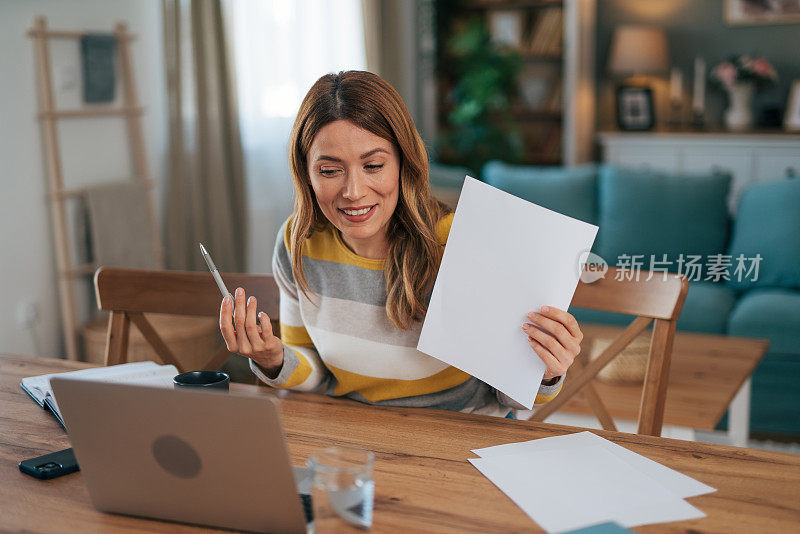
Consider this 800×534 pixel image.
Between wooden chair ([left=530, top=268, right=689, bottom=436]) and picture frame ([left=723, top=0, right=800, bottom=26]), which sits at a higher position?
picture frame ([left=723, top=0, right=800, bottom=26])

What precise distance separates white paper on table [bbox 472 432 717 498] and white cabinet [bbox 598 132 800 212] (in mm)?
3911

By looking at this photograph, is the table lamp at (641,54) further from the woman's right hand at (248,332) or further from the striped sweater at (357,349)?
the woman's right hand at (248,332)

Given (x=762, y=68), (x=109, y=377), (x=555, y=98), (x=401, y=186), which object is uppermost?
(x=762, y=68)

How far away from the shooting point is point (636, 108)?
5340mm

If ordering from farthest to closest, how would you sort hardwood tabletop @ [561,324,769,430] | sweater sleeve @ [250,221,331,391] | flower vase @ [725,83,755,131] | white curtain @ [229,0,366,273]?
flower vase @ [725,83,755,131] → white curtain @ [229,0,366,273] → hardwood tabletop @ [561,324,769,430] → sweater sleeve @ [250,221,331,391]

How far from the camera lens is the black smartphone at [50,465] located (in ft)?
3.17

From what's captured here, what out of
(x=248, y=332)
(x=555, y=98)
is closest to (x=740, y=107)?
(x=555, y=98)

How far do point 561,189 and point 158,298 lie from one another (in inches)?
95.5

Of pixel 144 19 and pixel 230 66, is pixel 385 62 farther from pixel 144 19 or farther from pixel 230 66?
pixel 144 19

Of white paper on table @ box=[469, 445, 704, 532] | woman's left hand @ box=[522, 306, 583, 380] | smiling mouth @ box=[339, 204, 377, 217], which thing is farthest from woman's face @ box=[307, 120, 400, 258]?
white paper on table @ box=[469, 445, 704, 532]

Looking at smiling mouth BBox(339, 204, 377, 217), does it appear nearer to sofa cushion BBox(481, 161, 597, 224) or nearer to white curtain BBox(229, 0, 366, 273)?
sofa cushion BBox(481, 161, 597, 224)

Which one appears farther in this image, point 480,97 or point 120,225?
point 480,97

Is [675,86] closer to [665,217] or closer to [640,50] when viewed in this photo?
[640,50]

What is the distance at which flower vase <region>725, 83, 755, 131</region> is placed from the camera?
5.04 meters
